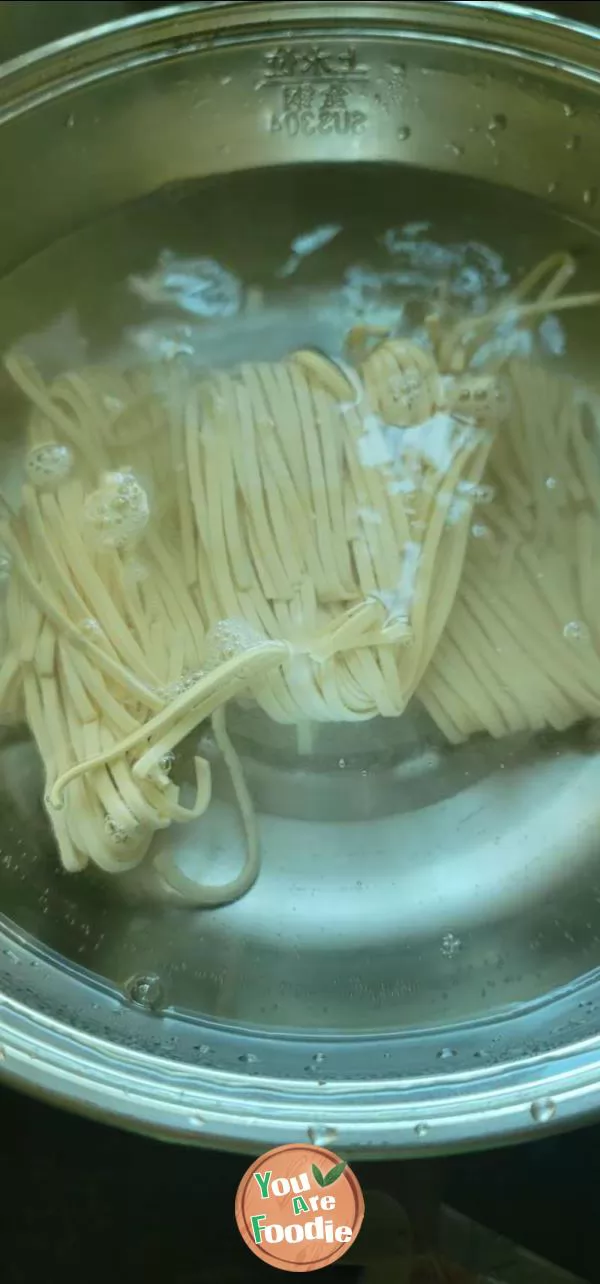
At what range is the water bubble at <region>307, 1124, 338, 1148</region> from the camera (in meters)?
0.55

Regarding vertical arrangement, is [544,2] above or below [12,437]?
above

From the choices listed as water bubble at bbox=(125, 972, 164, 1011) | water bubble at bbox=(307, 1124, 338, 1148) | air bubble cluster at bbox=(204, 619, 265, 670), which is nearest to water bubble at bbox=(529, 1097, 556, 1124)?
water bubble at bbox=(307, 1124, 338, 1148)

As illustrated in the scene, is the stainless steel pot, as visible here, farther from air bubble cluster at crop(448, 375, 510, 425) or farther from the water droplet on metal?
air bubble cluster at crop(448, 375, 510, 425)

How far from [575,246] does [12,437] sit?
0.58 metres

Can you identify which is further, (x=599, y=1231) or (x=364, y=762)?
(x=364, y=762)

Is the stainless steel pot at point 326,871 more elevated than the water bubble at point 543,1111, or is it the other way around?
the stainless steel pot at point 326,871

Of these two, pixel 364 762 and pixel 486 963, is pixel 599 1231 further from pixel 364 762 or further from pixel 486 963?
pixel 364 762

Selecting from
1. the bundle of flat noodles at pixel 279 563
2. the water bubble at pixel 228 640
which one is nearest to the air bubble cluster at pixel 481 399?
the bundle of flat noodles at pixel 279 563

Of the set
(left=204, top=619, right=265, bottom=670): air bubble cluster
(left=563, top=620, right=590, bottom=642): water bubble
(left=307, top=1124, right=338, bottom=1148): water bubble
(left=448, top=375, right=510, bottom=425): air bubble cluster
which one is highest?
(left=448, top=375, right=510, bottom=425): air bubble cluster

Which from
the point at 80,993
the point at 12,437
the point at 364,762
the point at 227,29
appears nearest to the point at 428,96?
the point at 227,29

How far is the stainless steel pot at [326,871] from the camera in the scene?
57 cm

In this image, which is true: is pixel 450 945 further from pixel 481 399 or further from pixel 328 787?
pixel 481 399

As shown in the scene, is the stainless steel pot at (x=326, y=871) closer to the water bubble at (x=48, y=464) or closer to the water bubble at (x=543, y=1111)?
the water bubble at (x=543, y=1111)

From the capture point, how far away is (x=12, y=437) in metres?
0.91
